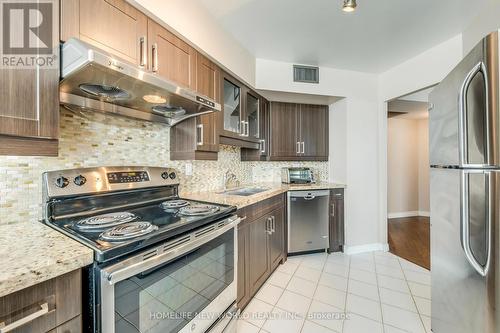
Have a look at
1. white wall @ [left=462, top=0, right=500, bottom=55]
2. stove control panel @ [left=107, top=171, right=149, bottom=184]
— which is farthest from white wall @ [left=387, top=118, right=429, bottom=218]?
stove control panel @ [left=107, top=171, right=149, bottom=184]

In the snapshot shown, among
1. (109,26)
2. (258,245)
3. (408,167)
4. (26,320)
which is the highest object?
(109,26)

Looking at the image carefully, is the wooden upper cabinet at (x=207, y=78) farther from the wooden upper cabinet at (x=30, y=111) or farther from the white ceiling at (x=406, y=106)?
the white ceiling at (x=406, y=106)

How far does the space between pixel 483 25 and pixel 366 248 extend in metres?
2.65

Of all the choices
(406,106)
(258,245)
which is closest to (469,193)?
(258,245)

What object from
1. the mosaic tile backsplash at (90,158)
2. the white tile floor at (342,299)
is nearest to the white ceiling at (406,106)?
the white tile floor at (342,299)

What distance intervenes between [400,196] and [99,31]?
19.2 feet

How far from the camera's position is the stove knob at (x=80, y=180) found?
1215 mm

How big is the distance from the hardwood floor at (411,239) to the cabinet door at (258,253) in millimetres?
1990

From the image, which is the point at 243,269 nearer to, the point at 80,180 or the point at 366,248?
the point at 80,180

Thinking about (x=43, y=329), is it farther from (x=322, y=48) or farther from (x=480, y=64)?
(x=322, y=48)

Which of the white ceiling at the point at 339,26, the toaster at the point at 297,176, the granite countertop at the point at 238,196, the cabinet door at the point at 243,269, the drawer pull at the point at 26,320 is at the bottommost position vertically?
the cabinet door at the point at 243,269

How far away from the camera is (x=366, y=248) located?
3.03m

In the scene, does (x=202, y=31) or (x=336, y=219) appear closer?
(x=202, y=31)

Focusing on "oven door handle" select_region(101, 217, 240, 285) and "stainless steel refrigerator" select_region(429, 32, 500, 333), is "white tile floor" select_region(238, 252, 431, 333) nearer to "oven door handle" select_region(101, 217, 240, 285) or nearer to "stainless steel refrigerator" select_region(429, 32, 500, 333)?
"stainless steel refrigerator" select_region(429, 32, 500, 333)
